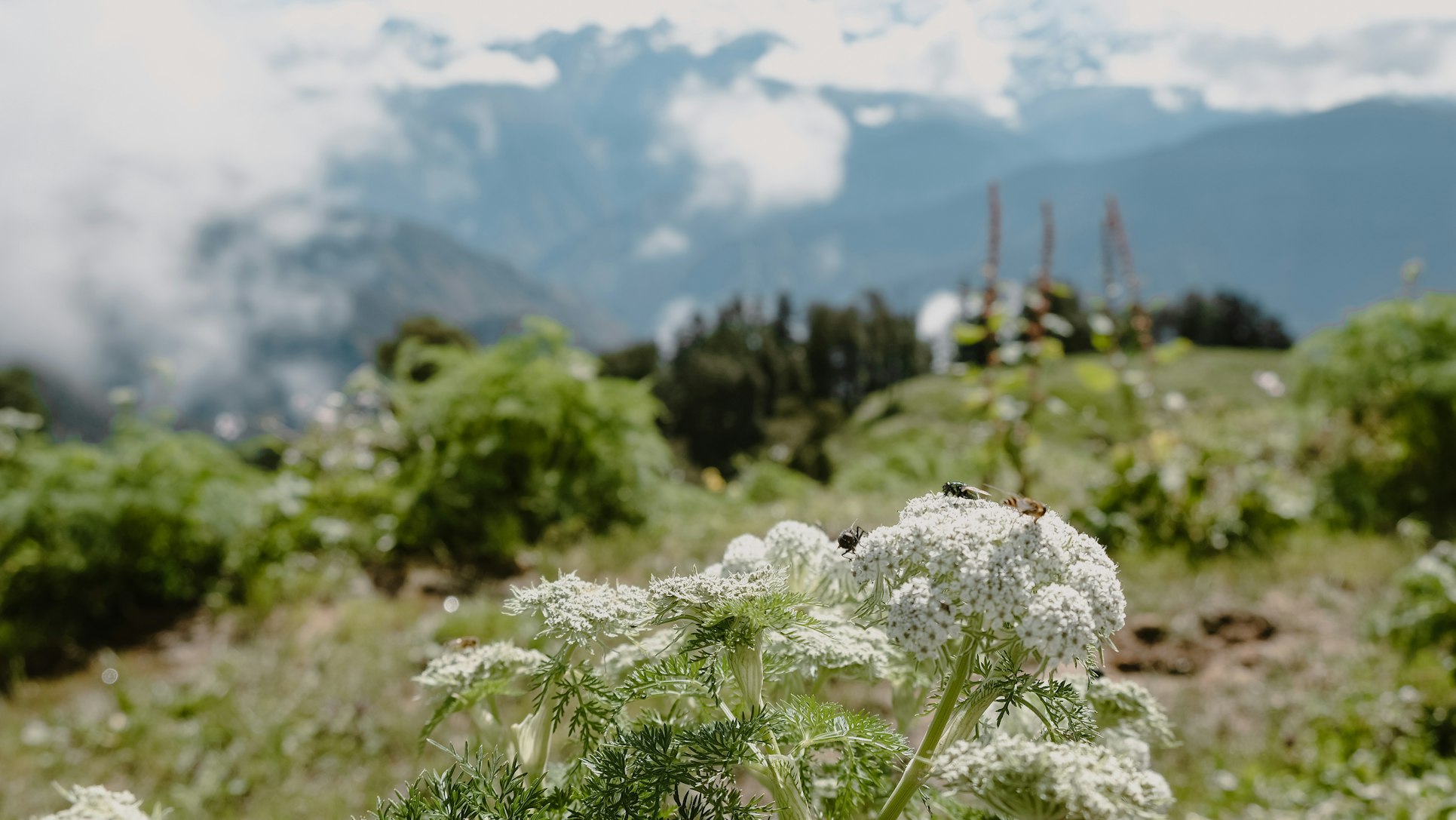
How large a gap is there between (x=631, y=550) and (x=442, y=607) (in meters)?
1.48

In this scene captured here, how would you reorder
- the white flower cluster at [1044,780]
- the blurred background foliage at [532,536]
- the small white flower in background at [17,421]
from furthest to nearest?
the small white flower in background at [17,421] < the blurred background foliage at [532,536] < the white flower cluster at [1044,780]

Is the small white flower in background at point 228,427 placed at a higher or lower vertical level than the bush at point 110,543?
lower

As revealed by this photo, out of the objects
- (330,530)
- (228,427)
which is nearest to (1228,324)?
(228,427)

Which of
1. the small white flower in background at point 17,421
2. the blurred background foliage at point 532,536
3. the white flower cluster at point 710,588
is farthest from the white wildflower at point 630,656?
the small white flower in background at point 17,421

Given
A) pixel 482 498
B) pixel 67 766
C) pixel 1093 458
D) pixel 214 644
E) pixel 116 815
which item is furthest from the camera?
pixel 1093 458

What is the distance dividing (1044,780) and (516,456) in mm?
6850

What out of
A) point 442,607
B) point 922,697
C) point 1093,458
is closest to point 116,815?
point 922,697

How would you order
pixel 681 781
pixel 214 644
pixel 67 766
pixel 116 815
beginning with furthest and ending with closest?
pixel 214 644 < pixel 67 766 < pixel 116 815 < pixel 681 781

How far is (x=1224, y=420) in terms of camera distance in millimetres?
12484

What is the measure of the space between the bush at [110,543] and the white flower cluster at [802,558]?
6344mm

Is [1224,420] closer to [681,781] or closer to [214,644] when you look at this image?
[214,644]

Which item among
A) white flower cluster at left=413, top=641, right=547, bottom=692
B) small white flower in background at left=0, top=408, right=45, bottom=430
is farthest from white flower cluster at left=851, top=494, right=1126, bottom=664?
small white flower in background at left=0, top=408, right=45, bottom=430

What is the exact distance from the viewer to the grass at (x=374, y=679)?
3.98 m

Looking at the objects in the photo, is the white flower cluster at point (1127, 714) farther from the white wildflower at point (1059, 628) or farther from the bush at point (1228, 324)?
the bush at point (1228, 324)
